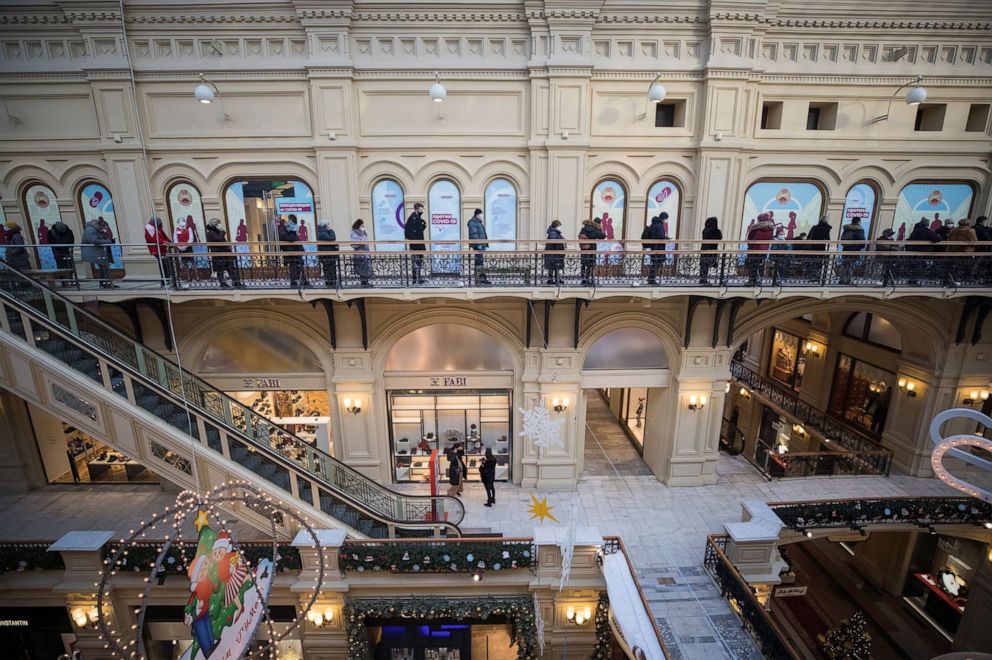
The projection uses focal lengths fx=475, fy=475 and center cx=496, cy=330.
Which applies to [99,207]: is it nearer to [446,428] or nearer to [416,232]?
[416,232]

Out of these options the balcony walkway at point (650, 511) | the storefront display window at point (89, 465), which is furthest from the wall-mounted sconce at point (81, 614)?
the storefront display window at point (89, 465)

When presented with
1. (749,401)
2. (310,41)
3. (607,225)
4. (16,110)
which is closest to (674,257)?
(607,225)

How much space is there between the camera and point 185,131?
10148 millimetres

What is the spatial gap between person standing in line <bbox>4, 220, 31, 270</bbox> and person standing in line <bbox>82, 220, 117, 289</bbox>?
156 cm

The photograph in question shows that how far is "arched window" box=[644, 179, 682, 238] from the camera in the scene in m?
10.9

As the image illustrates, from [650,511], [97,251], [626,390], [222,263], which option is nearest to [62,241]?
[97,251]

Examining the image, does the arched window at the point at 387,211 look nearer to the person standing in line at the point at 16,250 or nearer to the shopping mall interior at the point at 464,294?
the shopping mall interior at the point at 464,294

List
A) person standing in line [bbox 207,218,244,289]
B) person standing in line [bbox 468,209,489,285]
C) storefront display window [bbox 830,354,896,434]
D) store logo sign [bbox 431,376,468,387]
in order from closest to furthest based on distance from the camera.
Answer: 1. person standing in line [bbox 207,218,244,289]
2. person standing in line [bbox 468,209,489,285]
3. store logo sign [bbox 431,376,468,387]
4. storefront display window [bbox 830,354,896,434]

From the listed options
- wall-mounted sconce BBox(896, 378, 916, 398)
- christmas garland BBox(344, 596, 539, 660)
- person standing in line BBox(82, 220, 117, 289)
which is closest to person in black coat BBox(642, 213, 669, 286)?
christmas garland BBox(344, 596, 539, 660)

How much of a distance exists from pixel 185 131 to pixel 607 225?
30.9 feet

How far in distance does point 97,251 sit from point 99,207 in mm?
1631

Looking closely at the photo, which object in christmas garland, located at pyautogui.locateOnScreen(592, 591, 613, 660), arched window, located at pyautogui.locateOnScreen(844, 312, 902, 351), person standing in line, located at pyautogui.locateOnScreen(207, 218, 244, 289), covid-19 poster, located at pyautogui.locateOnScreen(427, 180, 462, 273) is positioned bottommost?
christmas garland, located at pyautogui.locateOnScreen(592, 591, 613, 660)

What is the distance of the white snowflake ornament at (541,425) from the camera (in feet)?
33.3

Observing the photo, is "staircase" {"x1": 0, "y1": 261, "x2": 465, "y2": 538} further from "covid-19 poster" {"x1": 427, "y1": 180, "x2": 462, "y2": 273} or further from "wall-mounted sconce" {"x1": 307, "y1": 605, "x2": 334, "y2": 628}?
"covid-19 poster" {"x1": 427, "y1": 180, "x2": 462, "y2": 273}
